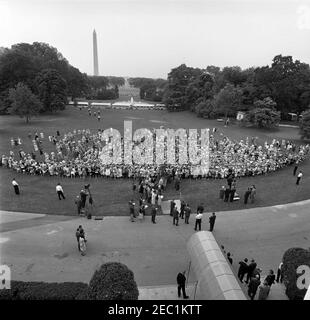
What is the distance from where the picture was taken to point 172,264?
13586 millimetres

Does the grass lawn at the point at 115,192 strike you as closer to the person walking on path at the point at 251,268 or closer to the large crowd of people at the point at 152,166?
→ the large crowd of people at the point at 152,166

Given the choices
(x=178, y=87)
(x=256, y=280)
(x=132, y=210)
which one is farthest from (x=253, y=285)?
(x=178, y=87)

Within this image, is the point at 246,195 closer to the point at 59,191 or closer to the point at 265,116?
the point at 59,191

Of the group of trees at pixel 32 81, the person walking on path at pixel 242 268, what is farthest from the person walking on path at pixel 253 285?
the group of trees at pixel 32 81

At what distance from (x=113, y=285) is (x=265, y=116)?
43.7 m

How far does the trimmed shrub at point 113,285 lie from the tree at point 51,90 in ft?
174

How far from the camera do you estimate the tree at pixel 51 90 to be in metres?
58.2

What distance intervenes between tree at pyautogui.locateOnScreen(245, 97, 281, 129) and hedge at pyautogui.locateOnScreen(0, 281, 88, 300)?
4319 cm

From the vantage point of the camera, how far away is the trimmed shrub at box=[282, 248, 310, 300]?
→ 440 inches

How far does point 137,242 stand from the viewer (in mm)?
15125

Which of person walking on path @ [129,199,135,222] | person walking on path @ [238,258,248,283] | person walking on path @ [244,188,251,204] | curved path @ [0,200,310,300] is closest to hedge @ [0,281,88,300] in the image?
curved path @ [0,200,310,300]

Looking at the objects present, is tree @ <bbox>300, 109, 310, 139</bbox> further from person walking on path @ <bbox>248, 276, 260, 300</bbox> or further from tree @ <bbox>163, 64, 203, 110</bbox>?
person walking on path @ <bbox>248, 276, 260, 300</bbox>
